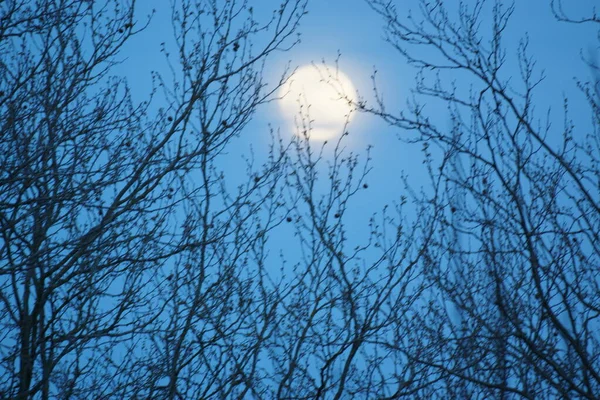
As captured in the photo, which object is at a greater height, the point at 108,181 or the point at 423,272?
the point at 108,181

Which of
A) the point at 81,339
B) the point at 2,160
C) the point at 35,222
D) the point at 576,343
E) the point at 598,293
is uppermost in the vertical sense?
the point at 2,160

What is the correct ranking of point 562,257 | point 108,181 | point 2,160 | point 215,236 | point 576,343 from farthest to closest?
1. point 215,236
2. point 2,160
3. point 108,181
4. point 562,257
5. point 576,343

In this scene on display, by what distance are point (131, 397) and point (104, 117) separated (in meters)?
2.07

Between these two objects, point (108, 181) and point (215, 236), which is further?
point (215, 236)

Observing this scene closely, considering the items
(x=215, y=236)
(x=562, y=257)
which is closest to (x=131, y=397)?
(x=215, y=236)

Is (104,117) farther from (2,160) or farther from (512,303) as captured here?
(512,303)

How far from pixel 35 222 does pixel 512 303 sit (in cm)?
330

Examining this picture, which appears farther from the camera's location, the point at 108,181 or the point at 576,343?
the point at 108,181

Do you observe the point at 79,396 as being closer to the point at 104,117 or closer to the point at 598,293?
the point at 104,117

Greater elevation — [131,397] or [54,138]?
[54,138]

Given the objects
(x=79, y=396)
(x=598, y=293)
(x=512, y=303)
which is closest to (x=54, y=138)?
(x=79, y=396)

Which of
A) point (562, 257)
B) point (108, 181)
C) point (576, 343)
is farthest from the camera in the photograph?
point (108, 181)

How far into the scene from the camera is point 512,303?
4.93m

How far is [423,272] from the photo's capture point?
5672 mm
